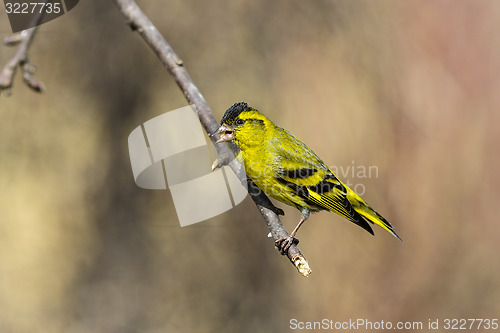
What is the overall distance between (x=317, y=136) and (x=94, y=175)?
260 cm

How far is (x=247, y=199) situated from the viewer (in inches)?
206

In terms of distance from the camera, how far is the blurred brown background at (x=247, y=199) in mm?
5281

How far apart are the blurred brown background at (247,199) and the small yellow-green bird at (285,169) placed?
4.17ft

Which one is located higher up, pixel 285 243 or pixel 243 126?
pixel 243 126

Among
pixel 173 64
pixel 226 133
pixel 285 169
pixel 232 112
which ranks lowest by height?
pixel 285 169

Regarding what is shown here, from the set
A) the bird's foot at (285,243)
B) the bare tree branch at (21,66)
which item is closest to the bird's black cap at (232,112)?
the bird's foot at (285,243)

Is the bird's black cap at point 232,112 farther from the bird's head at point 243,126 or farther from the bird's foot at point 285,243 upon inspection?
the bird's foot at point 285,243

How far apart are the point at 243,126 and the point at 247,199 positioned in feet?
5.62

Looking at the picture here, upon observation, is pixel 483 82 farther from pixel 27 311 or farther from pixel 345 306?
pixel 27 311

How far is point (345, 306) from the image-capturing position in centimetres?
555

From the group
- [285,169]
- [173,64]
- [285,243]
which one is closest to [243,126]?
[285,169]

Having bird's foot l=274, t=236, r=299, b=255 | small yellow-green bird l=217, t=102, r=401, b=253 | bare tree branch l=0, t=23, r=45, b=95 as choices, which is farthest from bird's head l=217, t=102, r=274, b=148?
bare tree branch l=0, t=23, r=45, b=95

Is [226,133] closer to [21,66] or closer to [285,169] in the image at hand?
[285,169]

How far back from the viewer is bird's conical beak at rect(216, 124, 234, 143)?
3.31 metres
